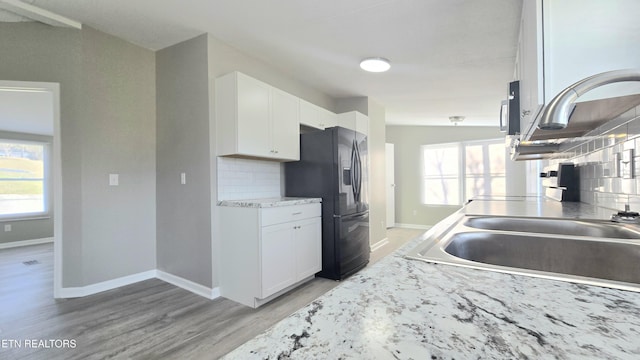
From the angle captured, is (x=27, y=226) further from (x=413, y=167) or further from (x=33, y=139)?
(x=413, y=167)

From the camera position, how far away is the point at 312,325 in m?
0.44

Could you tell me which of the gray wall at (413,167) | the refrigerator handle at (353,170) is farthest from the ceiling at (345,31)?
the gray wall at (413,167)

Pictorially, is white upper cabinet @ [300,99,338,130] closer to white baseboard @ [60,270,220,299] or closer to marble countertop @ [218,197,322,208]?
marble countertop @ [218,197,322,208]

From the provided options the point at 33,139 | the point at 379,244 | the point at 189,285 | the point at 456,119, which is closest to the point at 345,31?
the point at 189,285

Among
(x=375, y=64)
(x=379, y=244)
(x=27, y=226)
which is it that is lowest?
(x=379, y=244)

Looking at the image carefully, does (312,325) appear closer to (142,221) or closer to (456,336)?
(456,336)

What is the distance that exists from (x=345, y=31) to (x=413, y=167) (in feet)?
15.6

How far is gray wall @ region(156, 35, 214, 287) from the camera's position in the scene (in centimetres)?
265

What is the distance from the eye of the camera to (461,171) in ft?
20.1

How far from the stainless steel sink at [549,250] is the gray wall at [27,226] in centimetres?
692

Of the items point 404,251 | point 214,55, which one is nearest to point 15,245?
point 214,55

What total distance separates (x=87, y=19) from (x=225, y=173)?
179cm

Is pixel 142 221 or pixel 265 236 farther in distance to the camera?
pixel 142 221

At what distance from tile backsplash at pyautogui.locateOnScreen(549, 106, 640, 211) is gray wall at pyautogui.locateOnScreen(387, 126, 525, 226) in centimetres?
447
